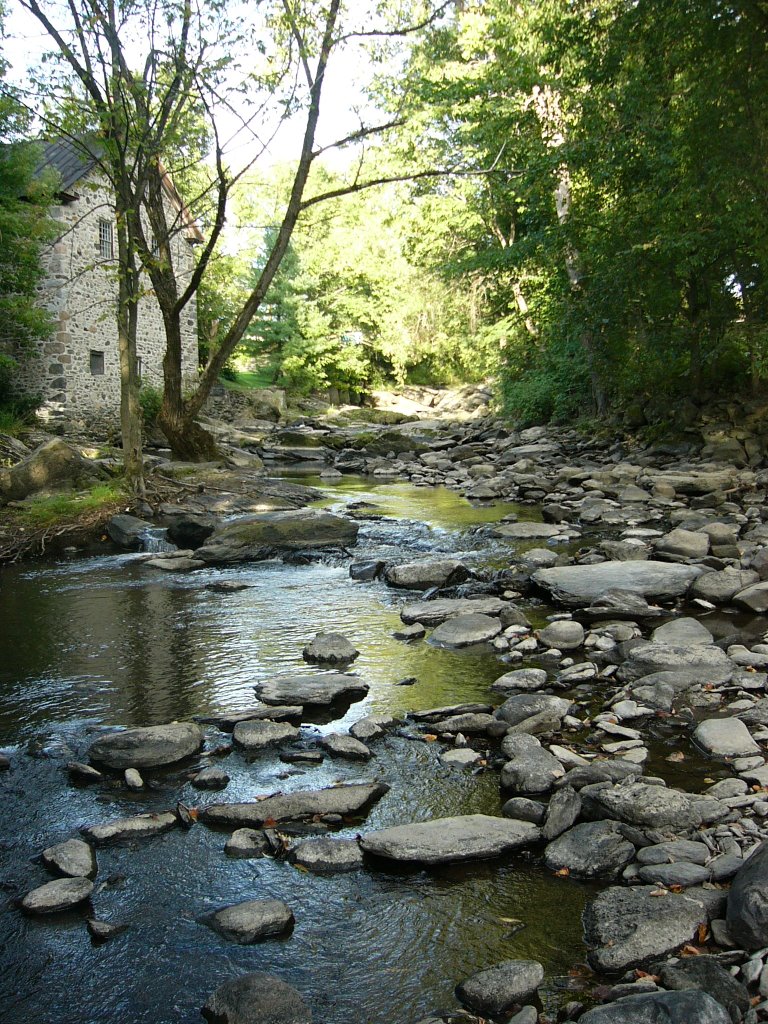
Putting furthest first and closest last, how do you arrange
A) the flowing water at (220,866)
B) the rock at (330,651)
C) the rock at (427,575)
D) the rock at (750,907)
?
the rock at (427,575)
the rock at (330,651)
the flowing water at (220,866)
the rock at (750,907)

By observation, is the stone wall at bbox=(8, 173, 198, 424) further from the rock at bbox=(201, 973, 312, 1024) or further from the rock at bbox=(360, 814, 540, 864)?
the rock at bbox=(201, 973, 312, 1024)

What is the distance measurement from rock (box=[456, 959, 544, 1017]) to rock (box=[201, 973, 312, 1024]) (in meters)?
0.55

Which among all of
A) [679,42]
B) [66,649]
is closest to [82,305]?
[679,42]

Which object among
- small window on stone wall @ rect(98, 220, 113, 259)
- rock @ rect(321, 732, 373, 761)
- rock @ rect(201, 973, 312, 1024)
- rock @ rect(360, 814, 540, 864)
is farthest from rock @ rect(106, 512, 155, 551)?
small window on stone wall @ rect(98, 220, 113, 259)

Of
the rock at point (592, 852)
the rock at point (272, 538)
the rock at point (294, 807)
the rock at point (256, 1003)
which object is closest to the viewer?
the rock at point (256, 1003)

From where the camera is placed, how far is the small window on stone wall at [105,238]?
26.8m

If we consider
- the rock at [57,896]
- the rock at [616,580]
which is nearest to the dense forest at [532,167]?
the rock at [616,580]

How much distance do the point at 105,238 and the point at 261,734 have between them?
2608 cm

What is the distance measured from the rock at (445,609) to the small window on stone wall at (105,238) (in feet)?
76.2

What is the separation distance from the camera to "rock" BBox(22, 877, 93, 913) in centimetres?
323

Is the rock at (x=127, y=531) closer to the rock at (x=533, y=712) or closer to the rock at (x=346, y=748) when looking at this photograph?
the rock at (x=346, y=748)

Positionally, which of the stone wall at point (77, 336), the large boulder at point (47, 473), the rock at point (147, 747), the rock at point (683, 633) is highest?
the stone wall at point (77, 336)

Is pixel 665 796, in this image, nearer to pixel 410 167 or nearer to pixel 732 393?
pixel 732 393

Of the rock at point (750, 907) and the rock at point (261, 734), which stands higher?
the rock at point (750, 907)
